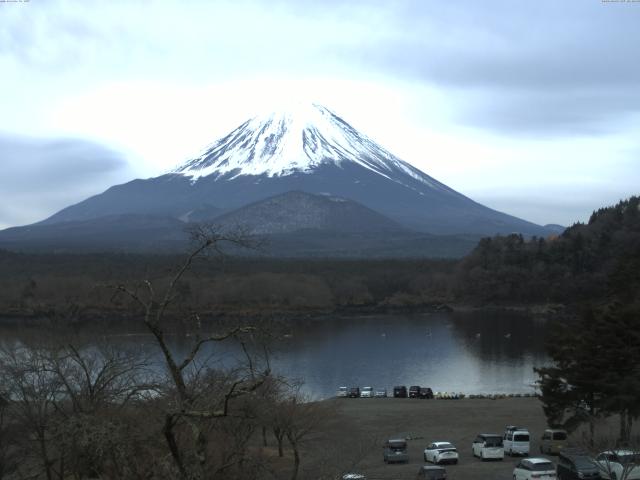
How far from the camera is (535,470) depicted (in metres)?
10.8

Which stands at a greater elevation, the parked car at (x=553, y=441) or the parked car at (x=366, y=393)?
the parked car at (x=553, y=441)

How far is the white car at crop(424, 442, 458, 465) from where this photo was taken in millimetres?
13500

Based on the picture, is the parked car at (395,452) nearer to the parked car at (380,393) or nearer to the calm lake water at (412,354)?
the calm lake water at (412,354)

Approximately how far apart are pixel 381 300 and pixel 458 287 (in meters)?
5.90

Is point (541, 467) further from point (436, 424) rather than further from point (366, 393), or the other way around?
point (366, 393)

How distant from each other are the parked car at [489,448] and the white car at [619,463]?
396 cm

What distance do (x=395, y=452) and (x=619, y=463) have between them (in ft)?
18.8

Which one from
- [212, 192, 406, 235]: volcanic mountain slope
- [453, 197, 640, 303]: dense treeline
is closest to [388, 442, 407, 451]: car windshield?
[453, 197, 640, 303]: dense treeline

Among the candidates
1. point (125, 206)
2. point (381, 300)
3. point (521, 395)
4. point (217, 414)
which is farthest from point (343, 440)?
point (125, 206)

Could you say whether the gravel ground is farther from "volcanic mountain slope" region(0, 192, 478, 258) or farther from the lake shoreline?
"volcanic mountain slope" region(0, 192, 478, 258)

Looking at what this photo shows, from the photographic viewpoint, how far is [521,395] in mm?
25000

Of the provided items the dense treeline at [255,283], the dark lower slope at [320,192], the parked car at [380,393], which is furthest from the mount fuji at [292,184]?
the parked car at [380,393]

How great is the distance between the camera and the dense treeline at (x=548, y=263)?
2287 inches

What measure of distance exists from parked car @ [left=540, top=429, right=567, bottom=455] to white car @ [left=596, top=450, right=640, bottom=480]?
3964 mm
